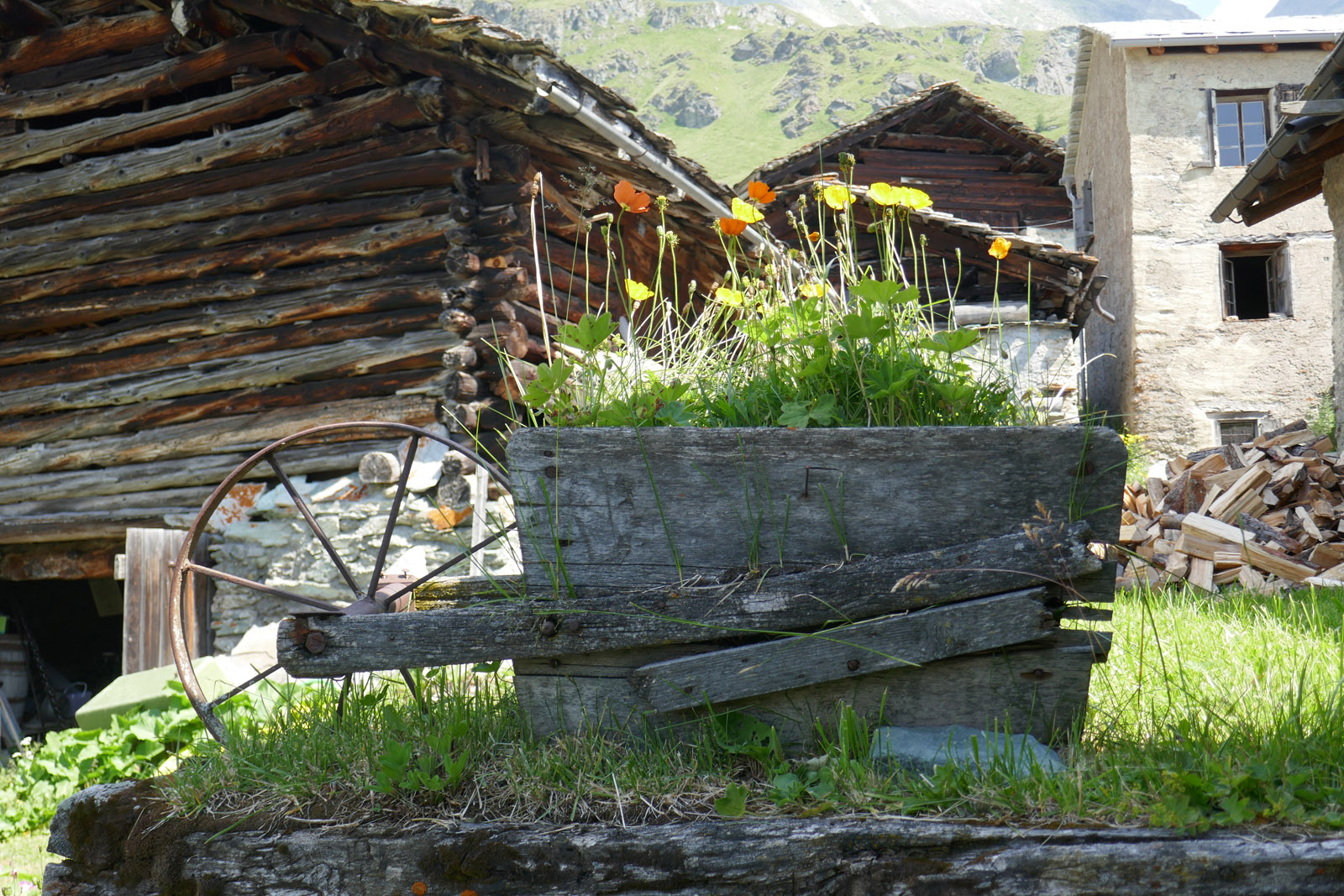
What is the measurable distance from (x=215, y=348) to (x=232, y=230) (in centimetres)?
76

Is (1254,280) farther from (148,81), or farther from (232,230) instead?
(148,81)

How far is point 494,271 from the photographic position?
5.48 m

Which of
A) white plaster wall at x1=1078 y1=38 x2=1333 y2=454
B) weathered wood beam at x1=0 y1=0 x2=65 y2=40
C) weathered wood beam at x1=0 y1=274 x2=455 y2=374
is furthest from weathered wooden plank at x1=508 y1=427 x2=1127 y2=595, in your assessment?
white plaster wall at x1=1078 y1=38 x2=1333 y2=454

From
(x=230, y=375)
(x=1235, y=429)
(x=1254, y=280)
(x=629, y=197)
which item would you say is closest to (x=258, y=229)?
(x=230, y=375)

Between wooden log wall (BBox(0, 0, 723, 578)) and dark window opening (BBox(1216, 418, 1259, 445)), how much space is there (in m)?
9.65

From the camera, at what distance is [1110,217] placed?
14609 mm

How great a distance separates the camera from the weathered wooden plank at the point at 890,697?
1.87 meters

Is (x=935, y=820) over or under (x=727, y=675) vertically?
under

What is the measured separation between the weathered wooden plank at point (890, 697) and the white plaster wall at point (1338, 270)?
5260mm

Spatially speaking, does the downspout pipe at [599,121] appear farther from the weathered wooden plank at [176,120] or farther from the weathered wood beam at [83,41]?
the weathered wood beam at [83,41]

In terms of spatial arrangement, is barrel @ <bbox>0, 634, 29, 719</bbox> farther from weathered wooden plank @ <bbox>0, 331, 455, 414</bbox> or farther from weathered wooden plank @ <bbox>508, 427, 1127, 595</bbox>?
weathered wooden plank @ <bbox>508, 427, 1127, 595</bbox>

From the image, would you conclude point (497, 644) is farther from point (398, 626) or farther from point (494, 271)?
point (494, 271)

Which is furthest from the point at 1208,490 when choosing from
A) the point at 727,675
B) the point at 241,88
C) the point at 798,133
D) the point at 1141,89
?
the point at 798,133

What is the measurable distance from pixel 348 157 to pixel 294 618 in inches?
177
